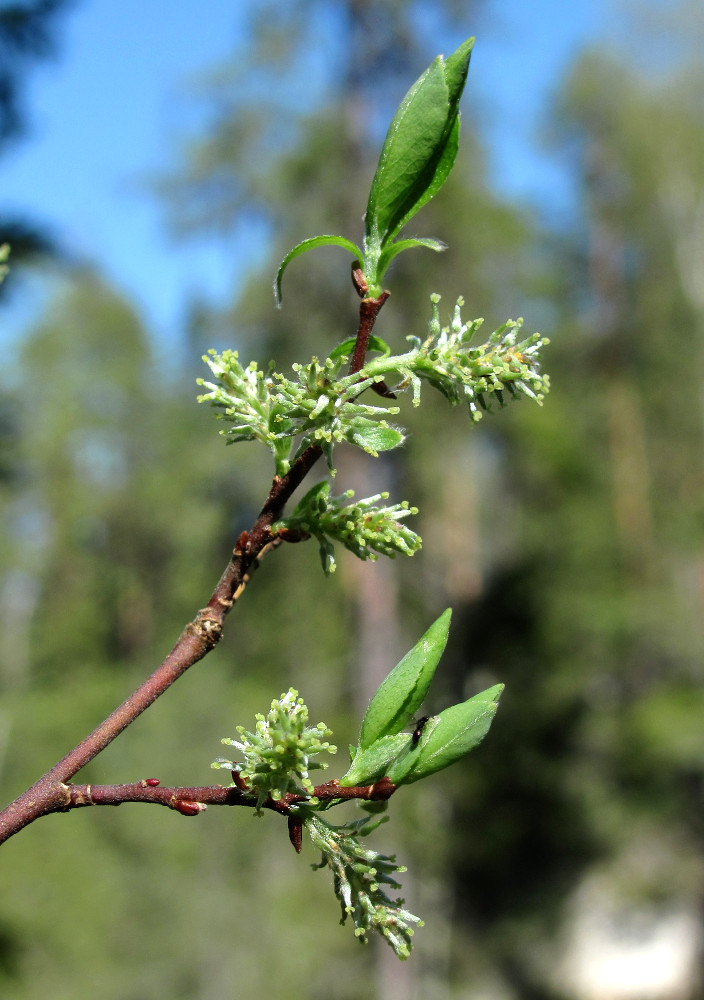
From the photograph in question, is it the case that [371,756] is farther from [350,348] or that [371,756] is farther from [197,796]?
[350,348]

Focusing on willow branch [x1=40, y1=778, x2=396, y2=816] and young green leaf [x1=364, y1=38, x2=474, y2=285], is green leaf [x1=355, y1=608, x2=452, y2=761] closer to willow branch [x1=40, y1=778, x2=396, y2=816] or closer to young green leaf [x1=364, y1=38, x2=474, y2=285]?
willow branch [x1=40, y1=778, x2=396, y2=816]

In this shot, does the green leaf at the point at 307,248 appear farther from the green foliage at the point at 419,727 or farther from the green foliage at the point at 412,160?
the green foliage at the point at 419,727

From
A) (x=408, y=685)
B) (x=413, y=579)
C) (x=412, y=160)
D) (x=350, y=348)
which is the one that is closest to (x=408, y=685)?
(x=408, y=685)

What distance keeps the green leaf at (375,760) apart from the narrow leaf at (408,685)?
0.01 metres

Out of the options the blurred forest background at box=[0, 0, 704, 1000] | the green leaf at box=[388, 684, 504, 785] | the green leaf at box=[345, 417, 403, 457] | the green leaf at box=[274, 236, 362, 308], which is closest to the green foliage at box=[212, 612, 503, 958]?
the green leaf at box=[388, 684, 504, 785]

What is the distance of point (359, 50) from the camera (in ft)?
24.5

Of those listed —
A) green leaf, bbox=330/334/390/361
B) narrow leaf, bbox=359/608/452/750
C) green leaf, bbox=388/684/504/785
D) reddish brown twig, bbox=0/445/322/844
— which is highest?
green leaf, bbox=330/334/390/361

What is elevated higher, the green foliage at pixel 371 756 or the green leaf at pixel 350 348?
the green leaf at pixel 350 348

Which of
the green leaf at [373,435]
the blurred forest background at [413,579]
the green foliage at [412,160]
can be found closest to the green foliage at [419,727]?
the green leaf at [373,435]

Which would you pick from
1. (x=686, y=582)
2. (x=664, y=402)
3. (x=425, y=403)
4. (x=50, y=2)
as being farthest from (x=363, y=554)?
(x=664, y=402)

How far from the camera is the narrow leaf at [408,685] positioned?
0.66 meters

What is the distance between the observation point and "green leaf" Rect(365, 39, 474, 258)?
66 cm

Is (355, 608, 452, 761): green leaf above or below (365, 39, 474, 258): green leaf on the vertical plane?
below

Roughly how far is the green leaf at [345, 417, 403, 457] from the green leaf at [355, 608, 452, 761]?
138 mm
